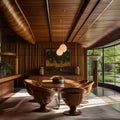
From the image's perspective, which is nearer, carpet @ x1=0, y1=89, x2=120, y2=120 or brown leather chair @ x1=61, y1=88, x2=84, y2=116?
carpet @ x1=0, y1=89, x2=120, y2=120

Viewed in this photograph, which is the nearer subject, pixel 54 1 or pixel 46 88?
pixel 54 1

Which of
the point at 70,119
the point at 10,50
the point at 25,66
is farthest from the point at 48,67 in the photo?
the point at 70,119

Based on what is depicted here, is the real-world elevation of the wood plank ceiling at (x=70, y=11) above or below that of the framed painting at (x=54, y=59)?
above

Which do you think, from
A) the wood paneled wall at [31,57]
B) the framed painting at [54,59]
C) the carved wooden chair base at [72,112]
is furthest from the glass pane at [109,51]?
the carved wooden chair base at [72,112]

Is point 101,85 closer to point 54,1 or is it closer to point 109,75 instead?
point 109,75

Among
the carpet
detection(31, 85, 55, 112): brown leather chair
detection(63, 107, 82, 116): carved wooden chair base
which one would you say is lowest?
the carpet

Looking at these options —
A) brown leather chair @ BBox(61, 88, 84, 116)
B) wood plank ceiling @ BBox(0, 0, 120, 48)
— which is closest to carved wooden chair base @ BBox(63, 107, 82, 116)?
brown leather chair @ BBox(61, 88, 84, 116)

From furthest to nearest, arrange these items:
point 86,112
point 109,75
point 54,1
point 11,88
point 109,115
→ point 109,75
point 11,88
point 86,112
point 109,115
point 54,1

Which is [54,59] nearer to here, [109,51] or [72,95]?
[109,51]

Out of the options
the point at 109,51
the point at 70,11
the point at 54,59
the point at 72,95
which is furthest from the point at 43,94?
the point at 109,51

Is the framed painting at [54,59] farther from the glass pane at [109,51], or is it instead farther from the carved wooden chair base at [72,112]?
the carved wooden chair base at [72,112]

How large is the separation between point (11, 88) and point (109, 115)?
20.9ft

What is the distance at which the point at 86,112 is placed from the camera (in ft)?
18.7

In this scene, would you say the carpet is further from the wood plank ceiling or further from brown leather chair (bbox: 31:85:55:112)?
the wood plank ceiling
